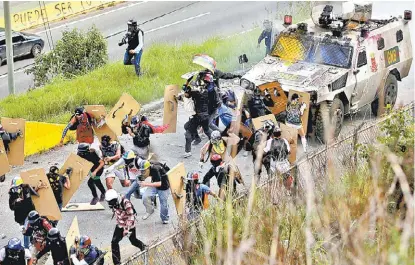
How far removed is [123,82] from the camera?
59.1ft

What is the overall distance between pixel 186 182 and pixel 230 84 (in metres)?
7.75

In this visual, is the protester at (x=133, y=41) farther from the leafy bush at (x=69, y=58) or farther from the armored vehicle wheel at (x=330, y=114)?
the armored vehicle wheel at (x=330, y=114)

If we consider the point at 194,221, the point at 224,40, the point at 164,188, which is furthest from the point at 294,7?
the point at 194,221

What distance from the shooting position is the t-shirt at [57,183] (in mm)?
11555

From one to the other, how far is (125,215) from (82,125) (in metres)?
3.29

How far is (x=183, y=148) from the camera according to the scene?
A: 15242mm

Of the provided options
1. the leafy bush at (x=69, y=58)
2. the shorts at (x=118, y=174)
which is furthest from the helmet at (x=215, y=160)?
the leafy bush at (x=69, y=58)

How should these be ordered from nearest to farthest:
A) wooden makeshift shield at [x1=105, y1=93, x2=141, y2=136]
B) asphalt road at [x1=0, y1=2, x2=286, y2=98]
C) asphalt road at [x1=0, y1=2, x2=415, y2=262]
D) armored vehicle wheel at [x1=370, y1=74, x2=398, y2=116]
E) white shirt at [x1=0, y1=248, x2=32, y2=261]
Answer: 1. white shirt at [x1=0, y1=248, x2=32, y2=261]
2. asphalt road at [x1=0, y1=2, x2=415, y2=262]
3. wooden makeshift shield at [x1=105, y1=93, x2=141, y2=136]
4. armored vehicle wheel at [x1=370, y1=74, x2=398, y2=116]
5. asphalt road at [x1=0, y1=2, x2=286, y2=98]

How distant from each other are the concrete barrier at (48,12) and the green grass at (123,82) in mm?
5736

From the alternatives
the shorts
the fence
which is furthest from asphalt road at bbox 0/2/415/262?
the fence

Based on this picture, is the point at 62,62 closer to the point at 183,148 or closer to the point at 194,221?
the point at 183,148

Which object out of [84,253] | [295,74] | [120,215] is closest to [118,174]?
[120,215]

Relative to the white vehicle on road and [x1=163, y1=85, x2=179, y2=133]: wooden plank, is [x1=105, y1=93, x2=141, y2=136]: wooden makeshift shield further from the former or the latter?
the white vehicle on road

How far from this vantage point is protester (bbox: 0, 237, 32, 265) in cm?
972
